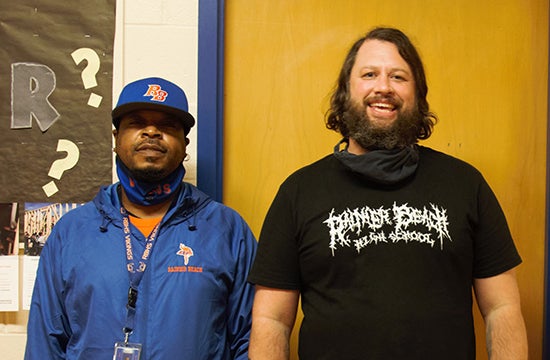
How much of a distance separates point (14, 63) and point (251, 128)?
2.80 feet

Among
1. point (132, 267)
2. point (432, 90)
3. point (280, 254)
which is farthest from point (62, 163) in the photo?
point (432, 90)

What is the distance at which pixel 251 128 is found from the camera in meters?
1.94

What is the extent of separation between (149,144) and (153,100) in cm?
13

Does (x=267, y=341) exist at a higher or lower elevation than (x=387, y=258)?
lower

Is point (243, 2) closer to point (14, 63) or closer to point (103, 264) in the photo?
point (14, 63)

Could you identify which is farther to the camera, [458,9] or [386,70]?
[458,9]

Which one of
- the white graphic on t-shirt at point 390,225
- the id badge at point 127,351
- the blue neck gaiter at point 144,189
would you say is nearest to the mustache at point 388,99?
the white graphic on t-shirt at point 390,225

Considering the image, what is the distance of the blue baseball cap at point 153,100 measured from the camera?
152cm

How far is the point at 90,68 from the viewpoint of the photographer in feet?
6.08

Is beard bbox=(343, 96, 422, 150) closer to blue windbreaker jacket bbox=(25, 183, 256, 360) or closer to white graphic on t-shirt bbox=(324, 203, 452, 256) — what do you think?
white graphic on t-shirt bbox=(324, 203, 452, 256)

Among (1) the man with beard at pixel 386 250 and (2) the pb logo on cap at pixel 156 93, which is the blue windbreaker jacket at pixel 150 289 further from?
(2) the pb logo on cap at pixel 156 93

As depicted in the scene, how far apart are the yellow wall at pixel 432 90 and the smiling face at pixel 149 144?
0.41 m

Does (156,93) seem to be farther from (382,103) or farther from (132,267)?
(382,103)

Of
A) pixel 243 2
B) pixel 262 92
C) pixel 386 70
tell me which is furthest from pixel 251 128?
pixel 386 70
